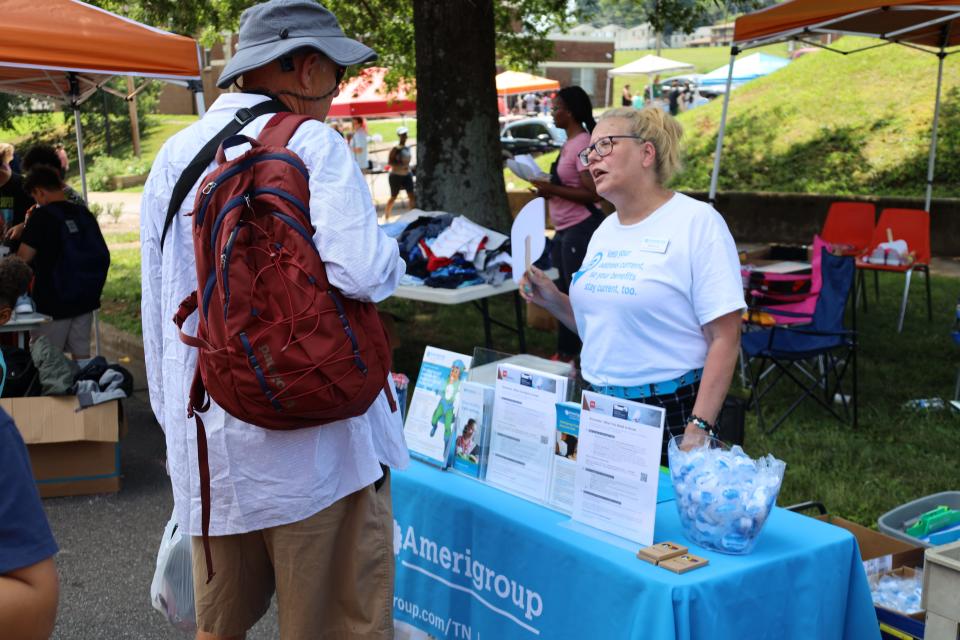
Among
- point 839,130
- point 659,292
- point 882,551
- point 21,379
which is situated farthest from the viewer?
point 839,130

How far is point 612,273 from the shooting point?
2809 mm

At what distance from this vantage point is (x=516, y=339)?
8422 mm

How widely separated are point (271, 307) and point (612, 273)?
1197mm

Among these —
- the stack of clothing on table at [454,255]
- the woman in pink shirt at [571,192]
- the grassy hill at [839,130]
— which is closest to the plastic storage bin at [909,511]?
the woman in pink shirt at [571,192]

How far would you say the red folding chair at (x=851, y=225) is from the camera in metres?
9.88

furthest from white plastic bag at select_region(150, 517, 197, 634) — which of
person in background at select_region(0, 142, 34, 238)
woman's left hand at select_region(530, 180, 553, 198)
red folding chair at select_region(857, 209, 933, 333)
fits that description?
red folding chair at select_region(857, 209, 933, 333)

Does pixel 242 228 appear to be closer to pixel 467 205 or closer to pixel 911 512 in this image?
pixel 911 512

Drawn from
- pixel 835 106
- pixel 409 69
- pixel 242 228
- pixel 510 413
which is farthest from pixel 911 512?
pixel 835 106

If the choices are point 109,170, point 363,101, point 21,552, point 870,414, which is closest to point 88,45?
A: point 21,552

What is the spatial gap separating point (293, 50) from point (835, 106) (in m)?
17.9

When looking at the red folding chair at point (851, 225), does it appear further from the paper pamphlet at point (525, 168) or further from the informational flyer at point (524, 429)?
the informational flyer at point (524, 429)

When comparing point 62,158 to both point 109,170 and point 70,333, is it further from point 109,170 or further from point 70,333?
point 109,170

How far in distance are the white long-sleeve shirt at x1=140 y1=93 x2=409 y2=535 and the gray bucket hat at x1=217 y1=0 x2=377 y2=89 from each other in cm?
9

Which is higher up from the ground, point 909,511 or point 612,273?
point 612,273
